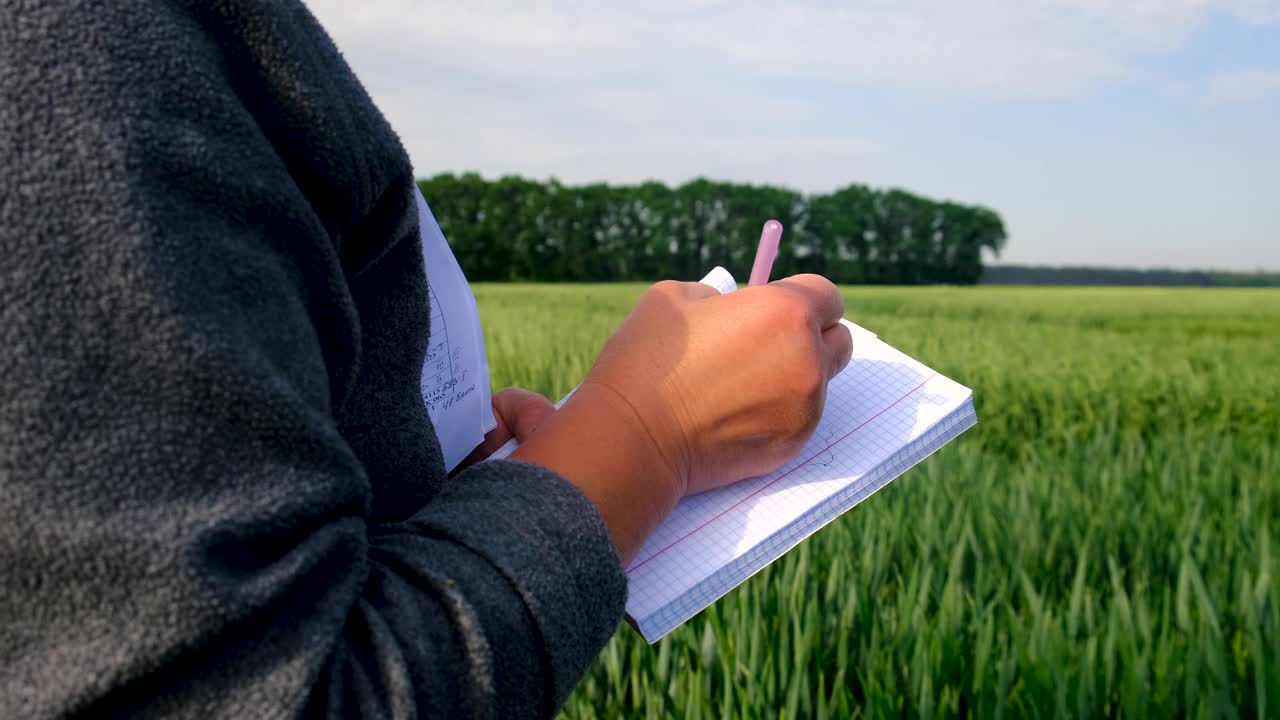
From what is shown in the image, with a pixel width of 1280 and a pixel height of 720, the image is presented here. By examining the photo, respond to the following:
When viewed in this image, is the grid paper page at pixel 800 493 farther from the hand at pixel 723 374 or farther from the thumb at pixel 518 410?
the thumb at pixel 518 410

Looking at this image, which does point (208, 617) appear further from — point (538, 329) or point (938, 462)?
point (538, 329)

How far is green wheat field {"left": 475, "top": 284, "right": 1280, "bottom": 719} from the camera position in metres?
1.28

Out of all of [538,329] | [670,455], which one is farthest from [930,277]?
[670,455]

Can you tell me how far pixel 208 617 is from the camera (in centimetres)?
38

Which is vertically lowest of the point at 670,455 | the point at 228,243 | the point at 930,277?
the point at 930,277

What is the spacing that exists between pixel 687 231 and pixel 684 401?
31373 millimetres

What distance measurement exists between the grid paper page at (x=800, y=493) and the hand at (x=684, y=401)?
0.17ft

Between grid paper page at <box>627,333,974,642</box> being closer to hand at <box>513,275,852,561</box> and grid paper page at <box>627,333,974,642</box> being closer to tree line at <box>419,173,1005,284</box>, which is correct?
hand at <box>513,275,852,561</box>

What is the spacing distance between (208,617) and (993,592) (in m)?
1.71

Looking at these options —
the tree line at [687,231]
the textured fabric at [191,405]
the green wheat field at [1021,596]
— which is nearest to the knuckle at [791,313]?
the textured fabric at [191,405]

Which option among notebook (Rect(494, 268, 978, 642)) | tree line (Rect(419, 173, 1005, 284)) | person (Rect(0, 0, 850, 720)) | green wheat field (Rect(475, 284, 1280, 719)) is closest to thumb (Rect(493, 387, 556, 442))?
notebook (Rect(494, 268, 978, 642))

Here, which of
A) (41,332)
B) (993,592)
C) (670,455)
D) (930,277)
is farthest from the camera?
(930,277)

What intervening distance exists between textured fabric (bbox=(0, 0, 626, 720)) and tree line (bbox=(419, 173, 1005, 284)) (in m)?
25.1

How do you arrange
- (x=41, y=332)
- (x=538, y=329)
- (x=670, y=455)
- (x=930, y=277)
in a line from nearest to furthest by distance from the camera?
1. (x=41, y=332)
2. (x=670, y=455)
3. (x=538, y=329)
4. (x=930, y=277)
